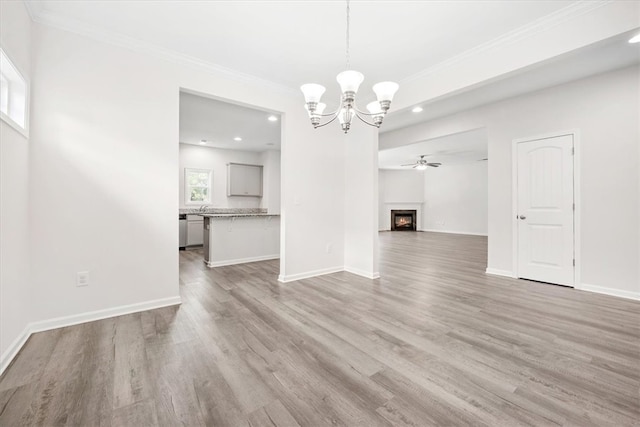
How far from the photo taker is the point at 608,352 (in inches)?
78.0

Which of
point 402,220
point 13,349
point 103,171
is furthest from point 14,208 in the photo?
point 402,220

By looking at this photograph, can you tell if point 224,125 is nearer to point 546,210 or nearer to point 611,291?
point 546,210

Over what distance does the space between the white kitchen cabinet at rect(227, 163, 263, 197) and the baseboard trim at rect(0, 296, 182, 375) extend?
5.14 meters

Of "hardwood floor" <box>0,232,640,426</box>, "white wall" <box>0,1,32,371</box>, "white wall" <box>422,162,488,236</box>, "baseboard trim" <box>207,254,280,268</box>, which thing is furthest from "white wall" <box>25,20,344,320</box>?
"white wall" <box>422,162,488,236</box>

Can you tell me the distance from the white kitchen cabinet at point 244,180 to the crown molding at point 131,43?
4.47 metres

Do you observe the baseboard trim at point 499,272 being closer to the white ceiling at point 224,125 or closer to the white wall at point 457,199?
the white ceiling at point 224,125

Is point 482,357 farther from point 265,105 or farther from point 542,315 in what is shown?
point 265,105

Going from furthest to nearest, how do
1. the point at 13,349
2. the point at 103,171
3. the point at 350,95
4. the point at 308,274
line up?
the point at 308,274
the point at 103,171
the point at 350,95
the point at 13,349

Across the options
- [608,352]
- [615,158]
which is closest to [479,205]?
[615,158]

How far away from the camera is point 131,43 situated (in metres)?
2.74

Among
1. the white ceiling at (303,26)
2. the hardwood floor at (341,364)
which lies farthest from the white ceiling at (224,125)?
the hardwood floor at (341,364)

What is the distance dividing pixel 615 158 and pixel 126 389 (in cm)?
526

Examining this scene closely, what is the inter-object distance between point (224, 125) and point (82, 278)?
152 inches

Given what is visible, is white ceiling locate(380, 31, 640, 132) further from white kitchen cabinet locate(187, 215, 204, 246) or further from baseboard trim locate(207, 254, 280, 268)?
white kitchen cabinet locate(187, 215, 204, 246)
